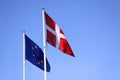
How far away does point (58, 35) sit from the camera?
19.8m

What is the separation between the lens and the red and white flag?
19.1m

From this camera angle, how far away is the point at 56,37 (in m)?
19.7

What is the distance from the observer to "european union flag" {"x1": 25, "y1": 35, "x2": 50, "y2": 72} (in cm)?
2103

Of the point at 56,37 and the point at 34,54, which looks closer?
the point at 56,37

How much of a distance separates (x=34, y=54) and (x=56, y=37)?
2751mm

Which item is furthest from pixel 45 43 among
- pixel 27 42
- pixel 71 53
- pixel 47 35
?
pixel 27 42

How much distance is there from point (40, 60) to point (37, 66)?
2.02 ft

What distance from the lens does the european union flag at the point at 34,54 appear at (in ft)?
69.0

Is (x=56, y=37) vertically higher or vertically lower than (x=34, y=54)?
higher

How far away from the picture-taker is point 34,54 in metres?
21.2

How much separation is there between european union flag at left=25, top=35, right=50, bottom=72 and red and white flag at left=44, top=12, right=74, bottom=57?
2570 mm

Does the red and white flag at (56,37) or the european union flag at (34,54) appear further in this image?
the european union flag at (34,54)

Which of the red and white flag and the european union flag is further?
the european union flag

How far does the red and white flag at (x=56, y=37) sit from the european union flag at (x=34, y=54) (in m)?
2.57
